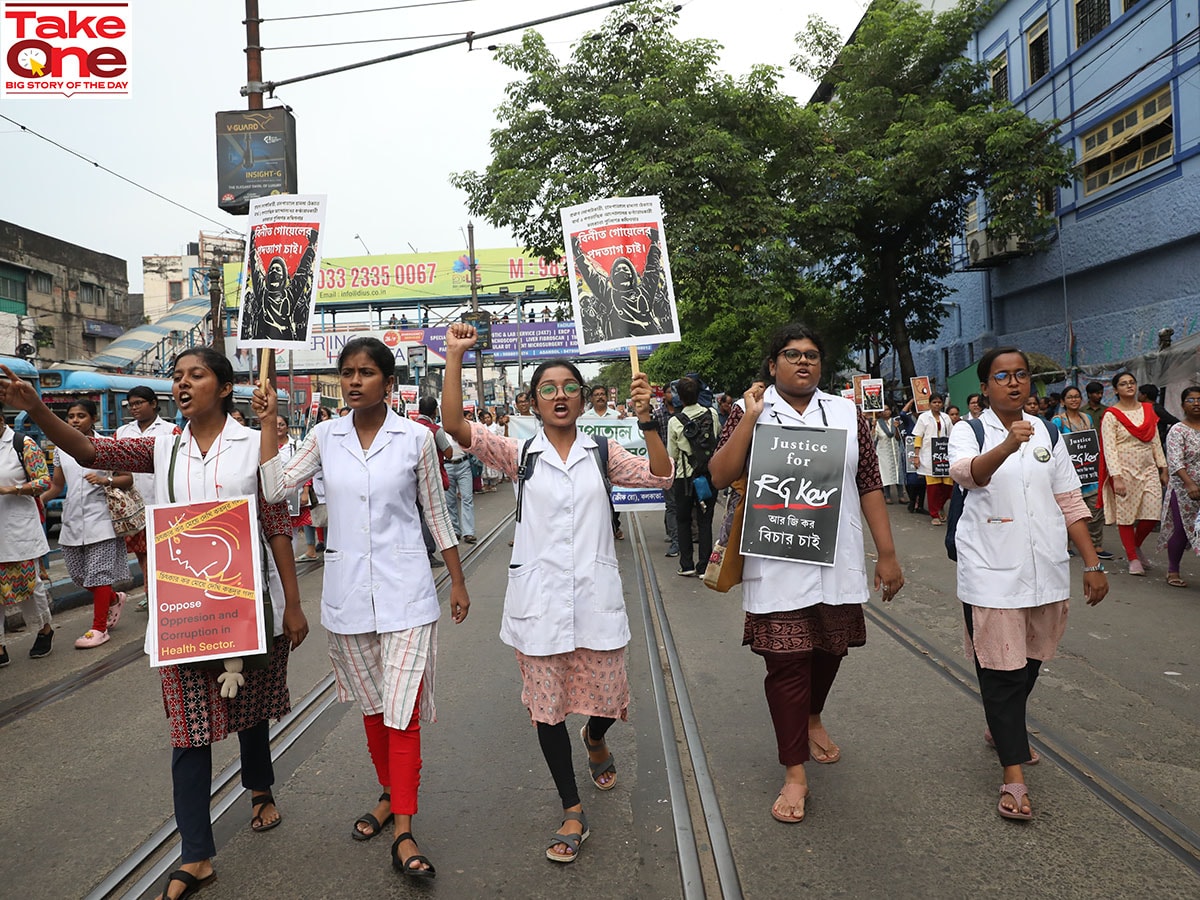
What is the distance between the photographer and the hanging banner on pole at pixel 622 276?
443cm

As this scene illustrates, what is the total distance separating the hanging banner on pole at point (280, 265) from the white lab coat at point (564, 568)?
1682 millimetres

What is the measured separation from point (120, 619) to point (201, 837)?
541 centimetres

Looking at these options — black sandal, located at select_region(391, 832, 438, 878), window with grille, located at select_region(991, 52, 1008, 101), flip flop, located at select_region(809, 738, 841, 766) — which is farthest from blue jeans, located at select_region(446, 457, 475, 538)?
window with grille, located at select_region(991, 52, 1008, 101)

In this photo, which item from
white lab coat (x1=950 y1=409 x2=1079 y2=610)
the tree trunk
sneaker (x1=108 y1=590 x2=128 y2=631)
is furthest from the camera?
the tree trunk

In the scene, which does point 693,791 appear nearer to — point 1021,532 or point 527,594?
point 527,594

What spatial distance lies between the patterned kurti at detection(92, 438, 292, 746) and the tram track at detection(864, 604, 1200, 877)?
10.6 feet

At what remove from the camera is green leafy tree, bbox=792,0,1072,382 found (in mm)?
18656

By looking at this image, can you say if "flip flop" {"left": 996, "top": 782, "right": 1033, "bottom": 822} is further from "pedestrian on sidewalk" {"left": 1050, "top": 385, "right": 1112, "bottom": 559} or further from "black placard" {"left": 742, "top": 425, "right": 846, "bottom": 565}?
"pedestrian on sidewalk" {"left": 1050, "top": 385, "right": 1112, "bottom": 559}

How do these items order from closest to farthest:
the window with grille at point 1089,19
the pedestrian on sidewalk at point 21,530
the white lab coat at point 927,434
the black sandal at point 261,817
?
1. the black sandal at point 261,817
2. the pedestrian on sidewalk at point 21,530
3. the white lab coat at point 927,434
4. the window with grille at point 1089,19

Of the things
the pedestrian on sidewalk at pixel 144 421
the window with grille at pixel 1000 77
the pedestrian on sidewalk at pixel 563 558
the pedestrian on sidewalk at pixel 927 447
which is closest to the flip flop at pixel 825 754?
the pedestrian on sidewalk at pixel 563 558

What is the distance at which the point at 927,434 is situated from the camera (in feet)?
40.9

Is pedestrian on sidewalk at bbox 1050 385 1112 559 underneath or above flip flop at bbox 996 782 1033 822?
above

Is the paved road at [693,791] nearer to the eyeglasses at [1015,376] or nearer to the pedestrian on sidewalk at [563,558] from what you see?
the pedestrian on sidewalk at [563,558]

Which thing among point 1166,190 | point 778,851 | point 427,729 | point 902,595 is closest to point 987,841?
point 778,851
